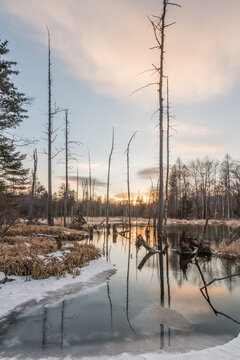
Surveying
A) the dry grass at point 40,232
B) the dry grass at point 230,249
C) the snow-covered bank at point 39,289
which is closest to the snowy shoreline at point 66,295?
the snow-covered bank at point 39,289

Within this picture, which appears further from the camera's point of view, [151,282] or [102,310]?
[151,282]

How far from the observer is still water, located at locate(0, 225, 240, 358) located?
3846 millimetres

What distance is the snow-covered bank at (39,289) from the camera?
18.3 ft

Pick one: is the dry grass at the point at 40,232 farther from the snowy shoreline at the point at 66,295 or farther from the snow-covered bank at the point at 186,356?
the snow-covered bank at the point at 186,356

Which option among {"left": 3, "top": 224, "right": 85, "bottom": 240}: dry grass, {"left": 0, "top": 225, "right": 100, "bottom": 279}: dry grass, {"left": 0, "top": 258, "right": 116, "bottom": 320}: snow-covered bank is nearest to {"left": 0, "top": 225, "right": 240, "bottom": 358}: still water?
{"left": 0, "top": 258, "right": 116, "bottom": 320}: snow-covered bank

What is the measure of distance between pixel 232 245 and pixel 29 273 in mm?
11499

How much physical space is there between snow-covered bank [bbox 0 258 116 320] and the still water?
1.32 feet

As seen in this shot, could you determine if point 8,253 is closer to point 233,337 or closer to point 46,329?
point 46,329

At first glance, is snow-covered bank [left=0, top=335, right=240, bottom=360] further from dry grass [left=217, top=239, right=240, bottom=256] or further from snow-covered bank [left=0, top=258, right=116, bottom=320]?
dry grass [left=217, top=239, right=240, bottom=256]

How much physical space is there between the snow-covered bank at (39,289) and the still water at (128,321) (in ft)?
1.32

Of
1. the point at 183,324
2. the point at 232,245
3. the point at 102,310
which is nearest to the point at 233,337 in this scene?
the point at 183,324

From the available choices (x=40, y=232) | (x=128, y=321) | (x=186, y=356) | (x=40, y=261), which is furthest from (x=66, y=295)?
(x=40, y=232)

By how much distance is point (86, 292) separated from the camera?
22.3ft

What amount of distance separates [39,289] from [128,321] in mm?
3145
